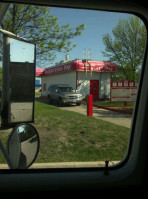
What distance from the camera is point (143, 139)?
1.64m

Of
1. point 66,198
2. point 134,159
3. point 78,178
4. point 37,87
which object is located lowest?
point 66,198

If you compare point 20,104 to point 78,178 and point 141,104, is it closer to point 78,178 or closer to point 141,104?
point 78,178

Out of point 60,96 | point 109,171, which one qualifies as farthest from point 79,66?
point 109,171

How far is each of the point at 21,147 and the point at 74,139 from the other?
3.68m

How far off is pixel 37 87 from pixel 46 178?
4.04ft

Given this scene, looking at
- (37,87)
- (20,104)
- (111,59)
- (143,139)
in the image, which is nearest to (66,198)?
(143,139)

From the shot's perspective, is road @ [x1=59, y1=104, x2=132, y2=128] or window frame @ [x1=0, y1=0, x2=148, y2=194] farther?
road @ [x1=59, y1=104, x2=132, y2=128]

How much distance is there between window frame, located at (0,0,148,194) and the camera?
1482mm

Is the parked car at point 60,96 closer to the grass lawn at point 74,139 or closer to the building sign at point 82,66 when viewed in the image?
the grass lawn at point 74,139

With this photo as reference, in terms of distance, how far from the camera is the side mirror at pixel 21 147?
153 cm

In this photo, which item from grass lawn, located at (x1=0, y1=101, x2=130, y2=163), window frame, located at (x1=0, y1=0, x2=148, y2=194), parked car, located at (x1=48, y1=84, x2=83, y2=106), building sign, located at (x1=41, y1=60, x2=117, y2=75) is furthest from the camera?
grass lawn, located at (x1=0, y1=101, x2=130, y2=163)

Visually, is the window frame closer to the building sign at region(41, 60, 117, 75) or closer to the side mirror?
the side mirror

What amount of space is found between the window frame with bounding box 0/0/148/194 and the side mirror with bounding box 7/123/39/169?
0.22 ft

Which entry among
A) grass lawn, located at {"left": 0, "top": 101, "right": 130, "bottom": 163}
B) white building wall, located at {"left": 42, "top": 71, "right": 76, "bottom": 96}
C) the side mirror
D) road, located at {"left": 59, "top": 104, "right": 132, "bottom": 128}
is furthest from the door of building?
the side mirror
